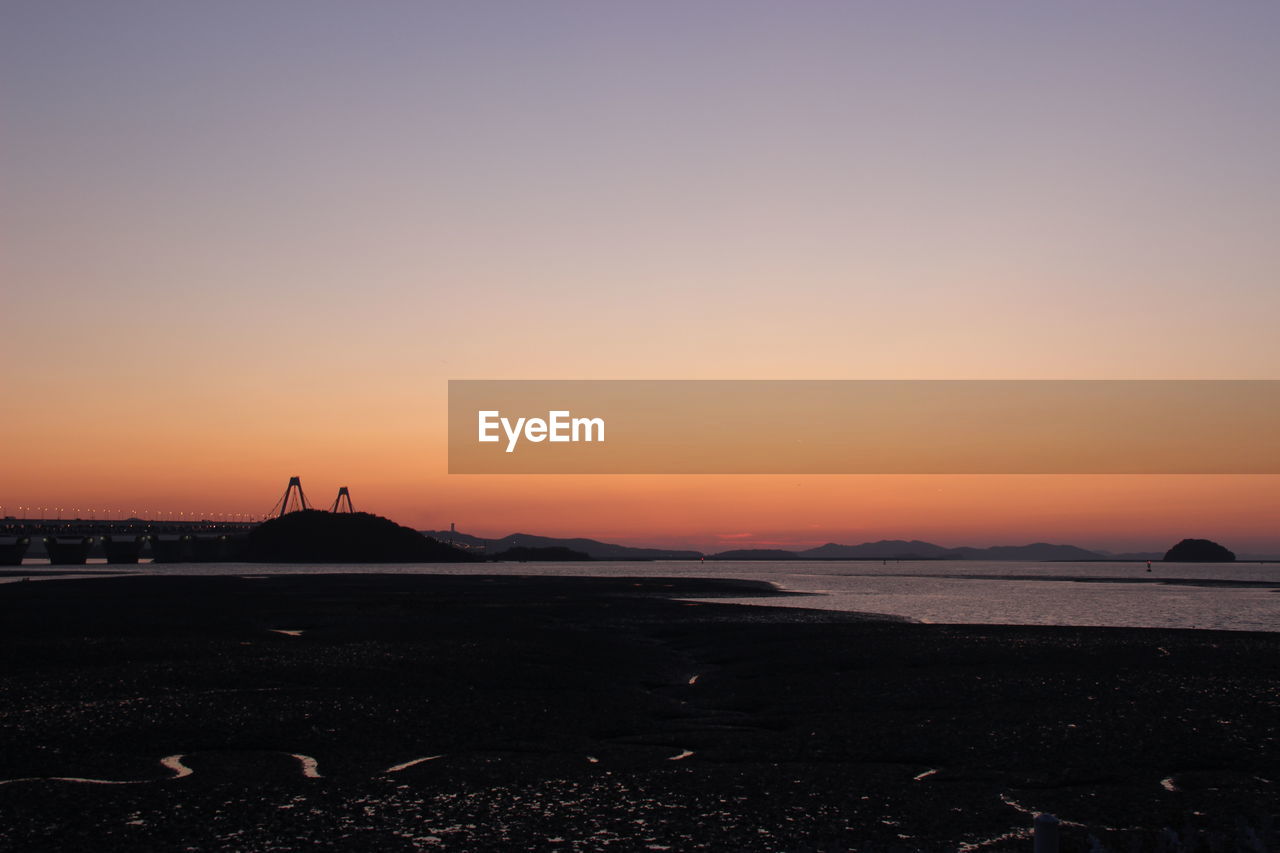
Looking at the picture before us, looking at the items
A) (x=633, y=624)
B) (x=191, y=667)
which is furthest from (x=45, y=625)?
(x=633, y=624)

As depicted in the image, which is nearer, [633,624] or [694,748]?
[694,748]

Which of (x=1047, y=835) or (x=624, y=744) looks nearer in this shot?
(x=1047, y=835)

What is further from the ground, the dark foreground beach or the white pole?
the white pole

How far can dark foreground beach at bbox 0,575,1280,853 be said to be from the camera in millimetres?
11898

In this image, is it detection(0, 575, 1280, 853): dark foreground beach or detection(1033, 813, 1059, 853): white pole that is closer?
detection(1033, 813, 1059, 853): white pole

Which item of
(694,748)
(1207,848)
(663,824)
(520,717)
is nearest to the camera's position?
(1207,848)

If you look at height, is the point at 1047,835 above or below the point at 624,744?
above

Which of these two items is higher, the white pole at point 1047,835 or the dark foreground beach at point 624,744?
the white pole at point 1047,835

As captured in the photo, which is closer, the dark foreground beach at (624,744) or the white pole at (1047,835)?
the white pole at (1047,835)

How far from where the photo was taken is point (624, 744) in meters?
17.8

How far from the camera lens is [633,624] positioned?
47875mm

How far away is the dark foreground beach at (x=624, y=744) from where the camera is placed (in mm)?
11898

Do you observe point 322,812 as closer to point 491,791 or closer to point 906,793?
point 491,791

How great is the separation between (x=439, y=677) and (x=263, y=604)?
35.0 metres
